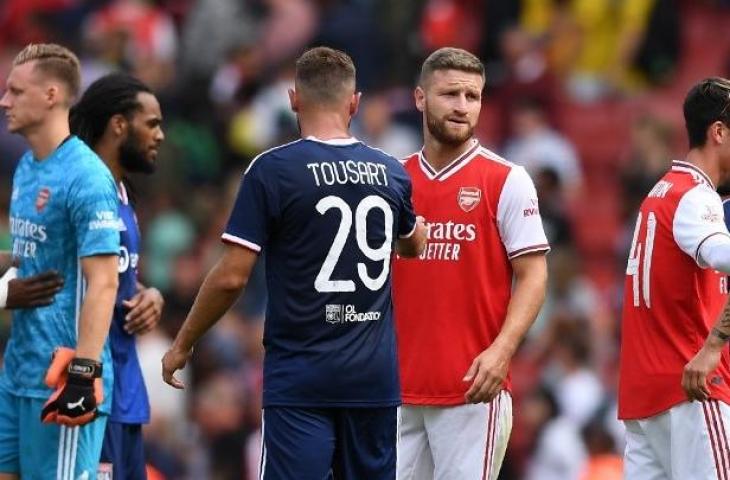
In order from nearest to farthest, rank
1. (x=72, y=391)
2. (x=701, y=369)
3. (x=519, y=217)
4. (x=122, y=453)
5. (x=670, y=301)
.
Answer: (x=72, y=391) < (x=701, y=369) < (x=670, y=301) < (x=519, y=217) < (x=122, y=453)

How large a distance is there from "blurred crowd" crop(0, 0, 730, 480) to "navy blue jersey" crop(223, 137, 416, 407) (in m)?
7.05

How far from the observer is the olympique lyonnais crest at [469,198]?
992cm

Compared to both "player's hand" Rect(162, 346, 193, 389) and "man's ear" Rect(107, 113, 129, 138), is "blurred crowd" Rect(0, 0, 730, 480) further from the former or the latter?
"player's hand" Rect(162, 346, 193, 389)

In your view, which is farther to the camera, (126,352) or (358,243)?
(126,352)

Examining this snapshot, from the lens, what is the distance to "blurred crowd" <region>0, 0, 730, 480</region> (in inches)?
648

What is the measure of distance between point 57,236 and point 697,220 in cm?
311

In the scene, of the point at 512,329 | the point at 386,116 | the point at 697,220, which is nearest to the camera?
the point at 697,220

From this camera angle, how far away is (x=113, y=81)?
1027 cm

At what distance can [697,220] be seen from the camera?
369 inches

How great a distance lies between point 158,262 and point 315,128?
9373mm

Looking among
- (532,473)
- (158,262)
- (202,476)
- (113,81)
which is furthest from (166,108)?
(113,81)

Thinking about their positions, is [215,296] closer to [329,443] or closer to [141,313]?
[329,443]

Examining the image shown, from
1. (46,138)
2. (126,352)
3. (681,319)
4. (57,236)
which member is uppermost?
(46,138)

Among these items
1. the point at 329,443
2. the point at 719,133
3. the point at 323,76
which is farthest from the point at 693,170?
the point at 329,443
